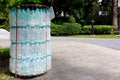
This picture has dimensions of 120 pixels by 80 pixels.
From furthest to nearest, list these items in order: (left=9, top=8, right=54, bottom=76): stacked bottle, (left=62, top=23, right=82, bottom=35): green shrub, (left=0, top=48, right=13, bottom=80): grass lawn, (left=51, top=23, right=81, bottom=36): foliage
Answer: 1. (left=62, top=23, right=82, bottom=35): green shrub
2. (left=51, top=23, right=81, bottom=36): foliage
3. (left=0, top=48, right=13, bottom=80): grass lawn
4. (left=9, top=8, right=54, bottom=76): stacked bottle

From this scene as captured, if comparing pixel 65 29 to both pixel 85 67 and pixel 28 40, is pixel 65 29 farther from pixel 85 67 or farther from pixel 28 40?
pixel 28 40

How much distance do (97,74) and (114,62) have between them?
2.34 metres

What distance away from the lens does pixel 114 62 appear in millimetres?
11633

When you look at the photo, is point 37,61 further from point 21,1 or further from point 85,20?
point 85,20

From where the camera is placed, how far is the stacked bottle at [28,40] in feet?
28.8

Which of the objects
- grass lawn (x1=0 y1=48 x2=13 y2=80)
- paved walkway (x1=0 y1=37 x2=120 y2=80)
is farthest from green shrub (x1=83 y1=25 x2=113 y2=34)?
grass lawn (x1=0 y1=48 x2=13 y2=80)

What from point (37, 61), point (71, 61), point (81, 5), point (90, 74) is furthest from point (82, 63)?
point (81, 5)

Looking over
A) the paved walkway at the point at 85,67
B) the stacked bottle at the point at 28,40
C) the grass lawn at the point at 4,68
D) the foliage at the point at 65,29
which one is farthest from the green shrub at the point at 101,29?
the stacked bottle at the point at 28,40

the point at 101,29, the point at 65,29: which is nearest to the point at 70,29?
the point at 65,29

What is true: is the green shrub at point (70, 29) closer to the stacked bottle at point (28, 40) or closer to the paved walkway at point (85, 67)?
the paved walkway at point (85, 67)

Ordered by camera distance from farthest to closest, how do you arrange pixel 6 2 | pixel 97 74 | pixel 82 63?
1. pixel 82 63
2. pixel 6 2
3. pixel 97 74

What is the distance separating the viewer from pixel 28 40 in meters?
8.82

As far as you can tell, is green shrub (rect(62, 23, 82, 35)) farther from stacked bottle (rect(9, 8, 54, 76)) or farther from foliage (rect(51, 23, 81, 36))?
stacked bottle (rect(9, 8, 54, 76))

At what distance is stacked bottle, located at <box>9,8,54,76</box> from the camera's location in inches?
345
